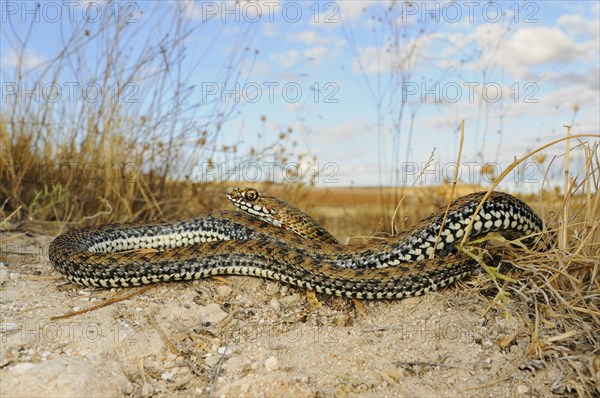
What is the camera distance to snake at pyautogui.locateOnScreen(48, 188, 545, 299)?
604 centimetres

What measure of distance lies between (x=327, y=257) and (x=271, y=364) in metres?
1.86

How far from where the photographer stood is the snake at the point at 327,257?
19.8 feet

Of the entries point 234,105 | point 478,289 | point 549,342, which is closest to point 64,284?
point 478,289

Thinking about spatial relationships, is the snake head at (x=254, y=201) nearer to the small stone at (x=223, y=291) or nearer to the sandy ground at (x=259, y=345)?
the sandy ground at (x=259, y=345)

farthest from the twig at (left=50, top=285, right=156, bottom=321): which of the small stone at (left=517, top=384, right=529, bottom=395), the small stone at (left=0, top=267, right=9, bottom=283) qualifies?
the small stone at (left=517, top=384, right=529, bottom=395)

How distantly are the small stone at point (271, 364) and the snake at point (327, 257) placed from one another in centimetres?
139

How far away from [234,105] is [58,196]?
13.4ft

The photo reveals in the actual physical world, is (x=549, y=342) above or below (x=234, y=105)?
below

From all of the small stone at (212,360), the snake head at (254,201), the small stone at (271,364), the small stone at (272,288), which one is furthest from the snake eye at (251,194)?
the small stone at (271,364)

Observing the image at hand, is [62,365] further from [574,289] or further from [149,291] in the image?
[574,289]

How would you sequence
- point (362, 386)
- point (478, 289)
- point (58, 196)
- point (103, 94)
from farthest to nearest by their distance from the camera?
point (103, 94) < point (58, 196) < point (478, 289) < point (362, 386)

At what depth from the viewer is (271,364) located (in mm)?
4918

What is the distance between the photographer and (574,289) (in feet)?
17.5

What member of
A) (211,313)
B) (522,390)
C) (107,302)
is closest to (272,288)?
(211,313)
